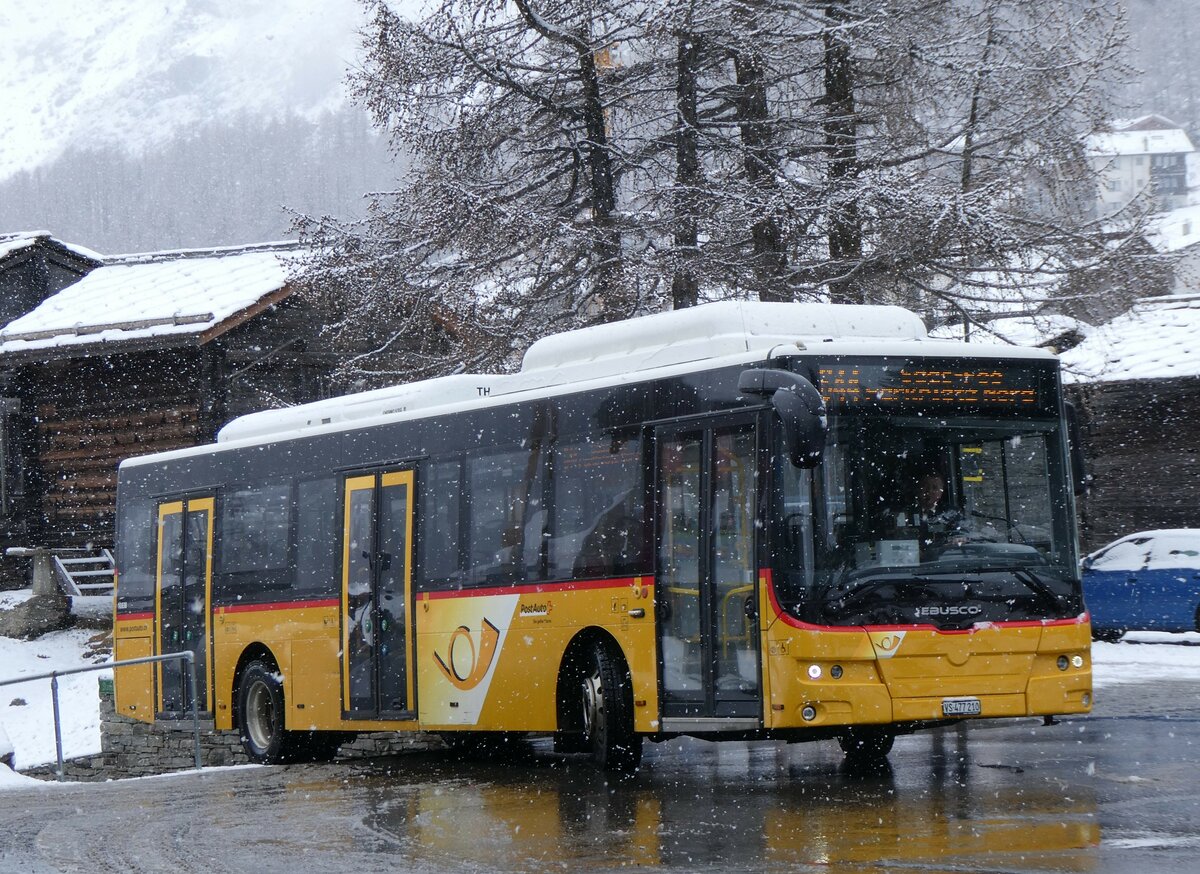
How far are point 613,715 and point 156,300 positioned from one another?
71.3ft

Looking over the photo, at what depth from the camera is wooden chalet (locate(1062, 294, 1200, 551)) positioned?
32.9 metres

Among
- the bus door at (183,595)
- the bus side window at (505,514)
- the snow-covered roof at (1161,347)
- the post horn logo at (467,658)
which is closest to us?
the bus side window at (505,514)

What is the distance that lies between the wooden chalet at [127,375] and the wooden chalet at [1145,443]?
15.3 meters

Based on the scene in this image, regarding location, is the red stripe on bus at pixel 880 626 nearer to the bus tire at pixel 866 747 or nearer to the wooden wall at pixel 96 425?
the bus tire at pixel 866 747

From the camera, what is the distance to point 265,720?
16.6 meters

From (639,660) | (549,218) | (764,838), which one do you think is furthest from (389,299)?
(764,838)

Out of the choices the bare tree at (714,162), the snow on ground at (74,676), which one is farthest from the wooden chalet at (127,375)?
the bare tree at (714,162)

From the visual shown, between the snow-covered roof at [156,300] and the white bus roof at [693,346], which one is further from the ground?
the snow-covered roof at [156,300]

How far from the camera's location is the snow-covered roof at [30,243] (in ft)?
113

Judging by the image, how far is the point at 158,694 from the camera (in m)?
18.1

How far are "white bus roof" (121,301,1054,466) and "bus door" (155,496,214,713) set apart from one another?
361cm

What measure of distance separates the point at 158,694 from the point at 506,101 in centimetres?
848

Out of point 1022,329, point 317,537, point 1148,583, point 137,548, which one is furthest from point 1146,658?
point 137,548

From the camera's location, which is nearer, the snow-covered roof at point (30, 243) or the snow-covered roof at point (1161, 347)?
the snow-covered roof at point (1161, 347)
